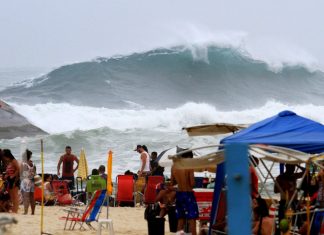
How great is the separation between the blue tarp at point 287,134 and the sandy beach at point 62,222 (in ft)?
9.07

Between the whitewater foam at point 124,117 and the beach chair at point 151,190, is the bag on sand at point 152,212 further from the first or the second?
the whitewater foam at point 124,117

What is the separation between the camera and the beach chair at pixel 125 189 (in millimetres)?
16859

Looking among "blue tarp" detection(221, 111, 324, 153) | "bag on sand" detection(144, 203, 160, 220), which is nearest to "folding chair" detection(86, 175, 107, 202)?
"bag on sand" detection(144, 203, 160, 220)

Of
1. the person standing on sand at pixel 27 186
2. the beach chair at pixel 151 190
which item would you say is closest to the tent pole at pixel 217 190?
the beach chair at pixel 151 190

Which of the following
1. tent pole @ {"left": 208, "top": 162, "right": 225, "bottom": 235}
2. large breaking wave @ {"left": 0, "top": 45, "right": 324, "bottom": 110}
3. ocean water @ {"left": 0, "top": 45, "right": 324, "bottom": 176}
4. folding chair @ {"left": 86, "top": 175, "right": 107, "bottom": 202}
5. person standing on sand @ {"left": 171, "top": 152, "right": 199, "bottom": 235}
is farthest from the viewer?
large breaking wave @ {"left": 0, "top": 45, "right": 324, "bottom": 110}

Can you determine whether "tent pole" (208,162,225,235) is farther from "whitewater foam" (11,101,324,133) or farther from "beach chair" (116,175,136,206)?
"whitewater foam" (11,101,324,133)

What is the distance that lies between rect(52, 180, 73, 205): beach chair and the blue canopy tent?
7.34 metres

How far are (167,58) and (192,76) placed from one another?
1.77m

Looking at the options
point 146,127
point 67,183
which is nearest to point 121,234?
point 67,183

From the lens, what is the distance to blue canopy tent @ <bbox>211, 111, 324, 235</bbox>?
9.31 m

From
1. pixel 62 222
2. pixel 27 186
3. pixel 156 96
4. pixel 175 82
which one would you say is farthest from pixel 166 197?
pixel 175 82

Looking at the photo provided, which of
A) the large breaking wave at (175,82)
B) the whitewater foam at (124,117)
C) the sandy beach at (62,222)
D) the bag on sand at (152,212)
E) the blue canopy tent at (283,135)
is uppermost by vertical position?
the large breaking wave at (175,82)

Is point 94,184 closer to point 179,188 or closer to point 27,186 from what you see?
point 27,186

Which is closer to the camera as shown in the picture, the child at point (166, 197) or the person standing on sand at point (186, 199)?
the person standing on sand at point (186, 199)
